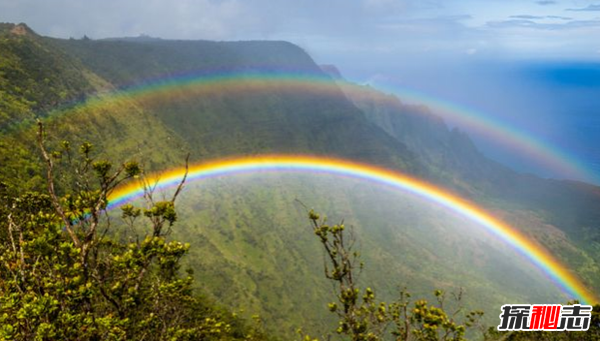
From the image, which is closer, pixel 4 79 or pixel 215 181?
pixel 4 79

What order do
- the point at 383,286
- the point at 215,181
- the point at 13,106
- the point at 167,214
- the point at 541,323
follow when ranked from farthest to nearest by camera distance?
the point at 215,181
the point at 383,286
the point at 13,106
the point at 541,323
the point at 167,214

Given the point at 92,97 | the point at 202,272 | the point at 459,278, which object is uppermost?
the point at 459,278

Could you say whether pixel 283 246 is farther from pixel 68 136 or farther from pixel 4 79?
pixel 4 79

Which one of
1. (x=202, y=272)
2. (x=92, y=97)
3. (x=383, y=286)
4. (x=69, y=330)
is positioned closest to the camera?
(x=69, y=330)

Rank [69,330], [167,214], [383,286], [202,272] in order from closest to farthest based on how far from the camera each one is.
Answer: [69,330] < [167,214] < [202,272] < [383,286]

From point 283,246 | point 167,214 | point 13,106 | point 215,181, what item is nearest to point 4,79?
point 13,106

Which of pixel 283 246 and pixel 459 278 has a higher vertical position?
pixel 459 278

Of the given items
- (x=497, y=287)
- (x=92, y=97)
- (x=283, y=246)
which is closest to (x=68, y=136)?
(x=92, y=97)

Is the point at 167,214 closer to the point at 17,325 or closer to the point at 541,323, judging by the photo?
the point at 17,325

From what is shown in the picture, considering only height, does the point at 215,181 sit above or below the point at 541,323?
above
